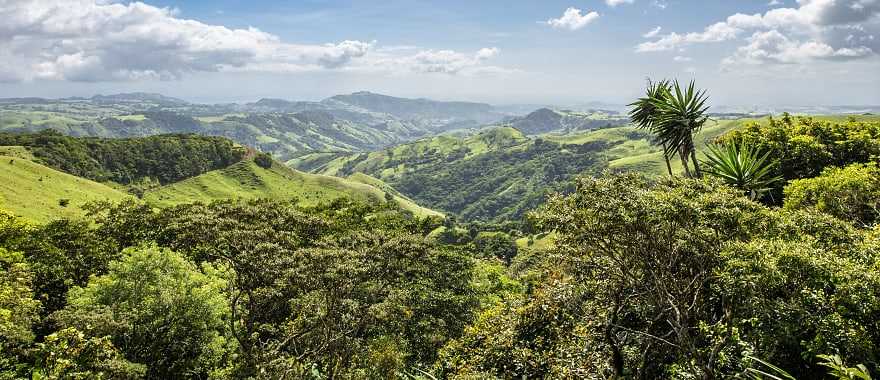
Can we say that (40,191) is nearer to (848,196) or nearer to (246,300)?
(246,300)

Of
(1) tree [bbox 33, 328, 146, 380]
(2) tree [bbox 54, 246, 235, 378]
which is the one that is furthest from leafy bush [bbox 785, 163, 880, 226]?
(2) tree [bbox 54, 246, 235, 378]

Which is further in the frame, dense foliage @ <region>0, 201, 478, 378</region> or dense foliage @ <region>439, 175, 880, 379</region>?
dense foliage @ <region>0, 201, 478, 378</region>

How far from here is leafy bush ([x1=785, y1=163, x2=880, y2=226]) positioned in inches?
959

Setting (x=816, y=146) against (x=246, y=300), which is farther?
(x=816, y=146)

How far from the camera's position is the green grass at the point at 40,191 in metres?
82.5

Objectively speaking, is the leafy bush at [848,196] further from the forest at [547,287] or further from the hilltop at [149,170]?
the hilltop at [149,170]

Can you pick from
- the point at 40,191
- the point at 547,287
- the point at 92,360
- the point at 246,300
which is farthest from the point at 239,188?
the point at 547,287

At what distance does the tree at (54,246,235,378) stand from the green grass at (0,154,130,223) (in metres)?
61.9

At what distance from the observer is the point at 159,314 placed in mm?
29000

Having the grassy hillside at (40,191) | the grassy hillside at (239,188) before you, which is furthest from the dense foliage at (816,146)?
the grassy hillside at (239,188)

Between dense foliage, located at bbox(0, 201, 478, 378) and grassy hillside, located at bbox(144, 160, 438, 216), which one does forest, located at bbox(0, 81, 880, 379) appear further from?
grassy hillside, located at bbox(144, 160, 438, 216)

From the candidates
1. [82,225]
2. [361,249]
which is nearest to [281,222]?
[361,249]

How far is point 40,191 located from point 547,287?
11836cm

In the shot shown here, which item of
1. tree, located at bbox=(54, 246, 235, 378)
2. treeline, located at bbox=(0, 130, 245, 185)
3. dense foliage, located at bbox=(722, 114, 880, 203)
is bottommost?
treeline, located at bbox=(0, 130, 245, 185)
